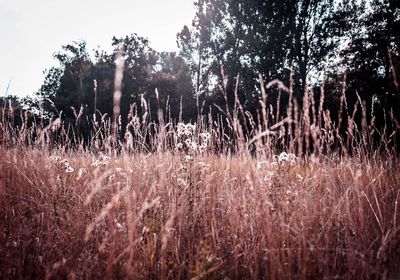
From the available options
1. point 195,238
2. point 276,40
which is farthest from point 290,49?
point 195,238

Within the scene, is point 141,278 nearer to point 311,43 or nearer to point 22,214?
point 22,214

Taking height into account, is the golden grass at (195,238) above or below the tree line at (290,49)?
below

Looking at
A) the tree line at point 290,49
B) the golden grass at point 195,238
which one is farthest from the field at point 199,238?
the tree line at point 290,49

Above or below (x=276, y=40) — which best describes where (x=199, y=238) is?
below

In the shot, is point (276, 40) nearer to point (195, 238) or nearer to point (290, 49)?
point (290, 49)

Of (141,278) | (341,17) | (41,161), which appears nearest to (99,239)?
(141,278)

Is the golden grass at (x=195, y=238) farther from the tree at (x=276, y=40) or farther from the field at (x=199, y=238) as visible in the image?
the tree at (x=276, y=40)

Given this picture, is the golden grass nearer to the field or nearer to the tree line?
the field

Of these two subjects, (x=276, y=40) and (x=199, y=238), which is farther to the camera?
(x=276, y=40)

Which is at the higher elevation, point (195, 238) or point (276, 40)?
point (276, 40)

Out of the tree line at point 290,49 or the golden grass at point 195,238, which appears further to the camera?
the tree line at point 290,49

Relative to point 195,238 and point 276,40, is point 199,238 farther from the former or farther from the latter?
point 276,40

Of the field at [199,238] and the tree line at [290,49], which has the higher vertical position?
the tree line at [290,49]

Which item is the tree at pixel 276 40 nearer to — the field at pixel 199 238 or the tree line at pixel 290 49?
the tree line at pixel 290 49
